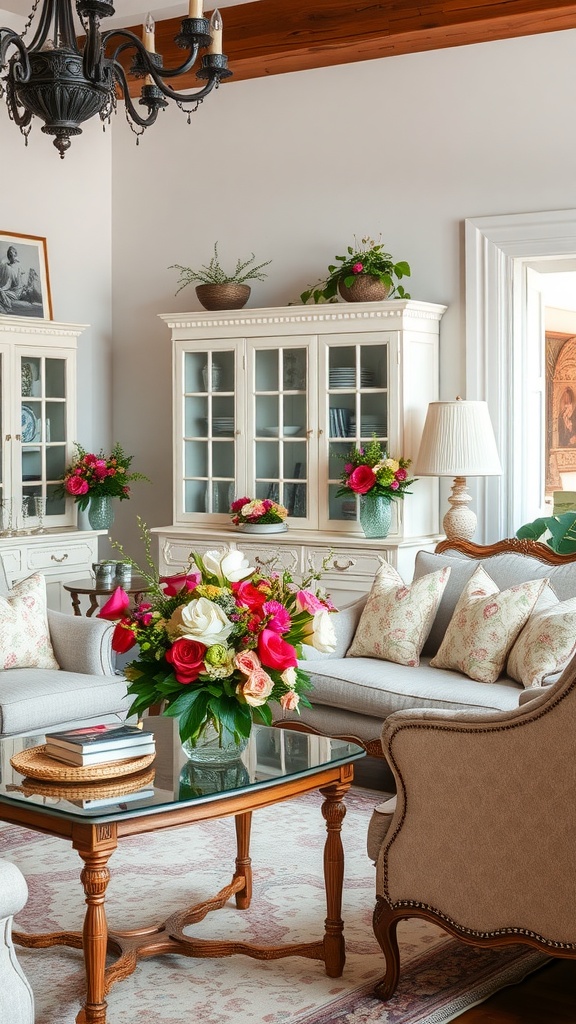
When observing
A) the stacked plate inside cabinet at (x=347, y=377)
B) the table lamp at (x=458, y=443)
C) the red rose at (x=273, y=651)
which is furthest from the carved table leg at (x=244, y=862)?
the stacked plate inside cabinet at (x=347, y=377)

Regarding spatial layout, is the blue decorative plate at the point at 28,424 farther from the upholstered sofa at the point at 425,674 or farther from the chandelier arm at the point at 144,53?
the chandelier arm at the point at 144,53

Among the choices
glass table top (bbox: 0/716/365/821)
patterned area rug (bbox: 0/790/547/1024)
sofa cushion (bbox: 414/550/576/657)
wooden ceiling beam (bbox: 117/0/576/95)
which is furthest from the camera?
wooden ceiling beam (bbox: 117/0/576/95)

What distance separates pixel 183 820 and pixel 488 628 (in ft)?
5.99

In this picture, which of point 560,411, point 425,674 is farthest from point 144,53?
point 560,411

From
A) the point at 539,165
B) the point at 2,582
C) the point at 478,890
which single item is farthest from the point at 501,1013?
the point at 539,165

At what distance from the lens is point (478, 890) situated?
8.52ft

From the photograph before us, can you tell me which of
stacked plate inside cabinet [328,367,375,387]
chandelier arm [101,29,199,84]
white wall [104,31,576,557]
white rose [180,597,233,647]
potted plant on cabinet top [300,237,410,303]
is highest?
white wall [104,31,576,557]

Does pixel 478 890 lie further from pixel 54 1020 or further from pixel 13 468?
pixel 13 468

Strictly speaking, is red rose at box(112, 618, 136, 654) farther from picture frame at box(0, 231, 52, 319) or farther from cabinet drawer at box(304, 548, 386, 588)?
picture frame at box(0, 231, 52, 319)

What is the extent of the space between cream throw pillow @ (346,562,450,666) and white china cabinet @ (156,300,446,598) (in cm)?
72

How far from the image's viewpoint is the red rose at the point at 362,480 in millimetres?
5316

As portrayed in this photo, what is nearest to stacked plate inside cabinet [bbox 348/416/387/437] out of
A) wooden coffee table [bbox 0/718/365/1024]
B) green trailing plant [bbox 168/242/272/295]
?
green trailing plant [bbox 168/242/272/295]

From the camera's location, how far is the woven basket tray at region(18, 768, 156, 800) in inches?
102

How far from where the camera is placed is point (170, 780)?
2734mm
